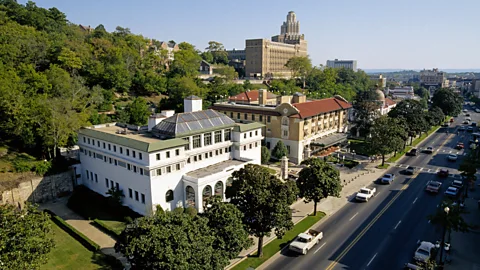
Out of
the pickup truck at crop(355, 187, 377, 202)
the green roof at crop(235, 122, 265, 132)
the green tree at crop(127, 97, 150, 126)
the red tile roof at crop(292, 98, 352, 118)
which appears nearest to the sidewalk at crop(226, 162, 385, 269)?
the pickup truck at crop(355, 187, 377, 202)

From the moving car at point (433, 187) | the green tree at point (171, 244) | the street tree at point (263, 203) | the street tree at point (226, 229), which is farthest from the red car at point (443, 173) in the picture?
the green tree at point (171, 244)

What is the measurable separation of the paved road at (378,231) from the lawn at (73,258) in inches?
595

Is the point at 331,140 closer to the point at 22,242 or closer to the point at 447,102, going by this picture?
the point at 22,242

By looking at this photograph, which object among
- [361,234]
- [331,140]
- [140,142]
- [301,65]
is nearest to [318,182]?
[361,234]

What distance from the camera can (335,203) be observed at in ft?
138

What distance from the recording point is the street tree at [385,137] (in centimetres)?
5419

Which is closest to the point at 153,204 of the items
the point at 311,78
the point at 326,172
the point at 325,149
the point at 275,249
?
the point at 275,249

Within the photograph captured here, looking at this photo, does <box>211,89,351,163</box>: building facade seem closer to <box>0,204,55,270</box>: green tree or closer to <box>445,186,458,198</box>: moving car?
<box>445,186,458,198</box>: moving car

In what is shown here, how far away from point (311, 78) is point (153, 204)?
9807cm

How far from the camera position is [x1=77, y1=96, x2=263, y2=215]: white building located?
120 feet

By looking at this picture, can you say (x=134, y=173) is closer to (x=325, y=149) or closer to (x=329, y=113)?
(x=325, y=149)

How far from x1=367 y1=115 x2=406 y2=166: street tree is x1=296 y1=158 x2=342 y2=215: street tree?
70.5ft

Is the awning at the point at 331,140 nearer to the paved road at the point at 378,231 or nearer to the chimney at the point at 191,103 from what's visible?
the paved road at the point at 378,231

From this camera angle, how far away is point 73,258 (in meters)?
30.4
